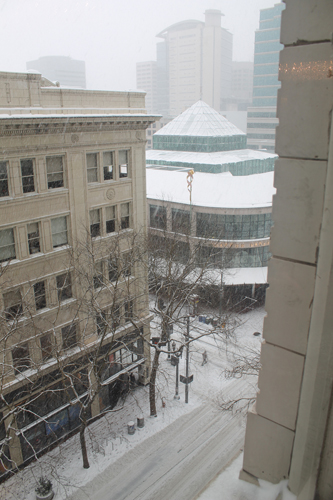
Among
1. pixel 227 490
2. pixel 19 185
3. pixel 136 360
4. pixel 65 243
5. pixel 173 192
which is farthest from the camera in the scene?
pixel 173 192

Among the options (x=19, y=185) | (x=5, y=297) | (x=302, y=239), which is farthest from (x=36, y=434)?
(x=302, y=239)

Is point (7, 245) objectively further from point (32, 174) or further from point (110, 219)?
point (110, 219)

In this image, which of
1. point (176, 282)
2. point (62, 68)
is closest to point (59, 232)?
point (176, 282)

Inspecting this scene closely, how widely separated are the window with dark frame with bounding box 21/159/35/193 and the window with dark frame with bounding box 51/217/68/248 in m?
1.62

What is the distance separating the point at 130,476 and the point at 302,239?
15.9m

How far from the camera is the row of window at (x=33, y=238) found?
14445 mm

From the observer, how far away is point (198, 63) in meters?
168

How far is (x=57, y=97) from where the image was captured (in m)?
15.3

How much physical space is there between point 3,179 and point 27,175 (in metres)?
0.96

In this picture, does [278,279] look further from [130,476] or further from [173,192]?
[173,192]

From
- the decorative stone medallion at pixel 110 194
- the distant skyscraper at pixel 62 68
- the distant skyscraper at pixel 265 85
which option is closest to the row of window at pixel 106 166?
the decorative stone medallion at pixel 110 194

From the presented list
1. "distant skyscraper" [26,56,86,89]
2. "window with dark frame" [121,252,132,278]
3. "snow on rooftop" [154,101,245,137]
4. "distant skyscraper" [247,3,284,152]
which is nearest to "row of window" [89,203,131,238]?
"window with dark frame" [121,252,132,278]

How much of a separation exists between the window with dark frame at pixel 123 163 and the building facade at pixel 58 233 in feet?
0.18

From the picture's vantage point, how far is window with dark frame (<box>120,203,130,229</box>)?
738 inches
